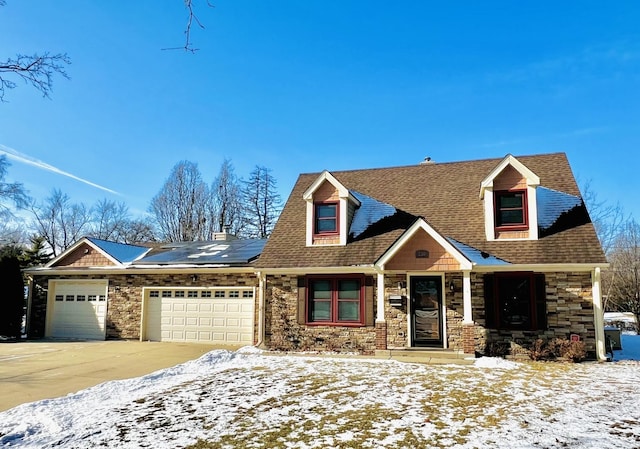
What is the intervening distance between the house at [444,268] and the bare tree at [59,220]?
30000 mm

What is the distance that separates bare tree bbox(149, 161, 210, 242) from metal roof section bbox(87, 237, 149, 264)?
1386 centimetres

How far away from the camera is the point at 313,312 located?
44.7ft

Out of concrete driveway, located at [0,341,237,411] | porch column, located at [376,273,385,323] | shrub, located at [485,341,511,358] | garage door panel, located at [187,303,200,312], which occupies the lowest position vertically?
concrete driveway, located at [0,341,237,411]

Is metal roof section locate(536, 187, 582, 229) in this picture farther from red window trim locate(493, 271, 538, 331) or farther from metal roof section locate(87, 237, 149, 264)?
metal roof section locate(87, 237, 149, 264)

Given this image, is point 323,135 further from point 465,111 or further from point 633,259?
point 633,259

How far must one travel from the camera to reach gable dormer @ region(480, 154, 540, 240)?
12852 millimetres

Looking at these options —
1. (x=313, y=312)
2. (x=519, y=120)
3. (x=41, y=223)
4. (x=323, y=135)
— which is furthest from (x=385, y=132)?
(x=41, y=223)

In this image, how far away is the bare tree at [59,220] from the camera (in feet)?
123

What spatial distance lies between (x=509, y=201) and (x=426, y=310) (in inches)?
160

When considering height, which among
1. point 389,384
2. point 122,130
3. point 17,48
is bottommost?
point 389,384

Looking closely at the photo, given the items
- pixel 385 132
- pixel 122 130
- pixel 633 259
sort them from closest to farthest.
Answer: pixel 122 130
pixel 385 132
pixel 633 259

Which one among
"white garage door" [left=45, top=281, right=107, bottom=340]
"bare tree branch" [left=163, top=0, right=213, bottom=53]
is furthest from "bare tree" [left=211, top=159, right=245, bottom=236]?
"bare tree branch" [left=163, top=0, right=213, bottom=53]

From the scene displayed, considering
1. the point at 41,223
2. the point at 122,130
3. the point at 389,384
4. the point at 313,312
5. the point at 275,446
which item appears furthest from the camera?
the point at 41,223

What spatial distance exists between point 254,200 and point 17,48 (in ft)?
93.2
